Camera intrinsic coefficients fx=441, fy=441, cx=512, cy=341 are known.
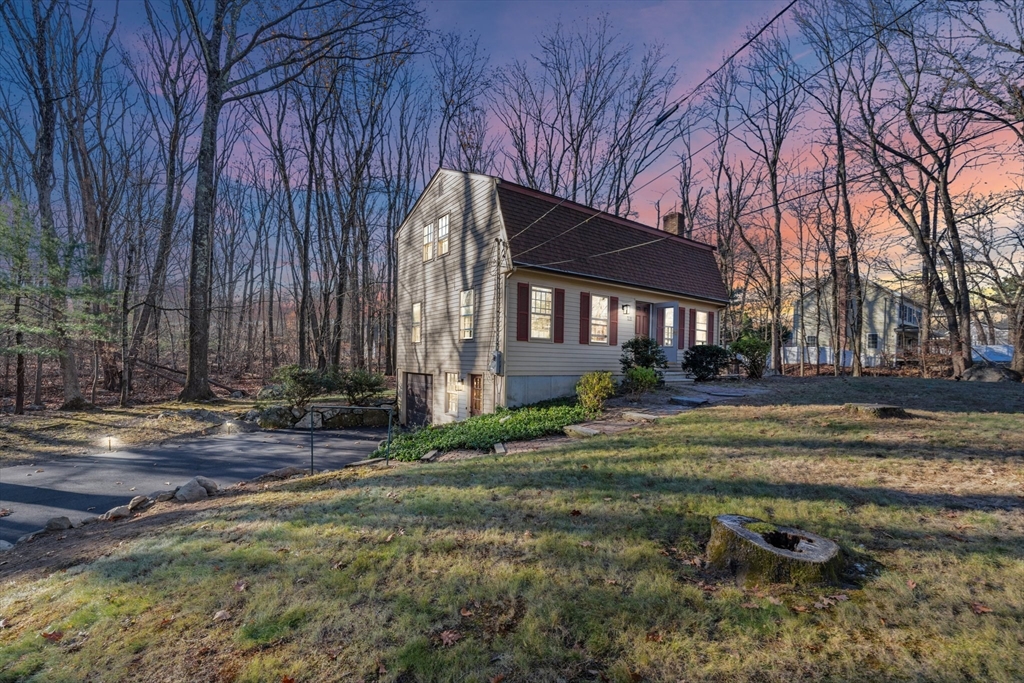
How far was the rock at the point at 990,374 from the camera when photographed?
14.4 metres

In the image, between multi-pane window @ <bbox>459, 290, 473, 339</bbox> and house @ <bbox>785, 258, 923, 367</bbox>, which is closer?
multi-pane window @ <bbox>459, 290, 473, 339</bbox>

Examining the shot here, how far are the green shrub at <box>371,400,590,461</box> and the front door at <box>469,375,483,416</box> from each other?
1634 millimetres

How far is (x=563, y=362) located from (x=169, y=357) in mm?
31012

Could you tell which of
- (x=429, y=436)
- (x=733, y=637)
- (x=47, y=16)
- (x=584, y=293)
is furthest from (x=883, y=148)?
(x=47, y=16)

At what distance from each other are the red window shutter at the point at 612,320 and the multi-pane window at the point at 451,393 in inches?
197

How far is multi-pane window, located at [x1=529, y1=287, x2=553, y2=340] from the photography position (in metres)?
12.3

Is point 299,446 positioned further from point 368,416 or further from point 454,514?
point 454,514

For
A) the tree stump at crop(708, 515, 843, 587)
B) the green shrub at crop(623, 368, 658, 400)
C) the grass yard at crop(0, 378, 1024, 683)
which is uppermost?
the green shrub at crop(623, 368, 658, 400)

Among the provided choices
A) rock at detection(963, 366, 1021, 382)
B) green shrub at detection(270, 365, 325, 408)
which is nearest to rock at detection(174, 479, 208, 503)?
green shrub at detection(270, 365, 325, 408)

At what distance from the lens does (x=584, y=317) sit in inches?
522

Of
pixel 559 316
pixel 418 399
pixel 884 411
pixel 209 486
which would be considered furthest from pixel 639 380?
pixel 209 486

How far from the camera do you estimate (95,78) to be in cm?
2003

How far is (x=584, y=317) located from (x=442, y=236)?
18.6 ft

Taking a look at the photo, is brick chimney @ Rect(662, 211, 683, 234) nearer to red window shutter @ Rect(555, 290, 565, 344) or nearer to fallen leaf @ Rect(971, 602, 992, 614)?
red window shutter @ Rect(555, 290, 565, 344)
